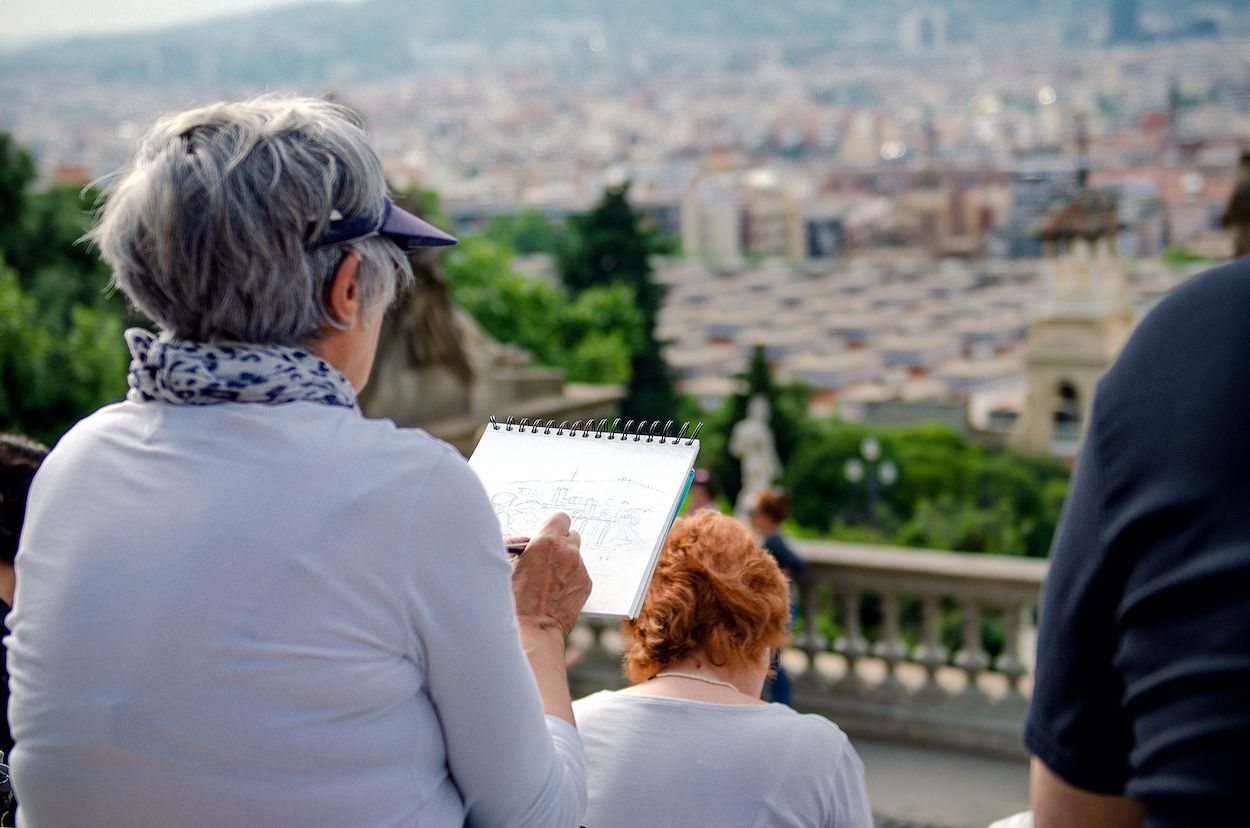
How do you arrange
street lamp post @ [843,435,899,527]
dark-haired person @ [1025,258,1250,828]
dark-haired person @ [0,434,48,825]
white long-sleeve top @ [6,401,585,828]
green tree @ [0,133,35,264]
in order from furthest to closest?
street lamp post @ [843,435,899,527], green tree @ [0,133,35,264], dark-haired person @ [0,434,48,825], white long-sleeve top @ [6,401,585,828], dark-haired person @ [1025,258,1250,828]

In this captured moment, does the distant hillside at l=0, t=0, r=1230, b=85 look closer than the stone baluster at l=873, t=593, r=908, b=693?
No

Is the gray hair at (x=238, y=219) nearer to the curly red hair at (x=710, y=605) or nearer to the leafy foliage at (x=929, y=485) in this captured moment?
the curly red hair at (x=710, y=605)

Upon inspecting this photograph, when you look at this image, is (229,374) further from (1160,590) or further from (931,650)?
(931,650)

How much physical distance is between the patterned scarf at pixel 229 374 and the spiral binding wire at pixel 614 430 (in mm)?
440

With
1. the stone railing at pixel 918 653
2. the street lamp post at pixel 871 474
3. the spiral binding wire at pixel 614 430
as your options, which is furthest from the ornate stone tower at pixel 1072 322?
the spiral binding wire at pixel 614 430

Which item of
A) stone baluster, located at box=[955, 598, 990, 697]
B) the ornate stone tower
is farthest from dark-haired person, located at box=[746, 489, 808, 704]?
the ornate stone tower

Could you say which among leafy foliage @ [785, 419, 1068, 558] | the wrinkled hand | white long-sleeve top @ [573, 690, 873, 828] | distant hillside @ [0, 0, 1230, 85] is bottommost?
leafy foliage @ [785, 419, 1068, 558]

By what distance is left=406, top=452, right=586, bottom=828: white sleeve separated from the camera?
3.82 ft

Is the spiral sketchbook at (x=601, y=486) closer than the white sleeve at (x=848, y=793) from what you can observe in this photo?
Yes

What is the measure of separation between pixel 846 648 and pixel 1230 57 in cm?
8629

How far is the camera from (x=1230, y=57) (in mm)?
80938

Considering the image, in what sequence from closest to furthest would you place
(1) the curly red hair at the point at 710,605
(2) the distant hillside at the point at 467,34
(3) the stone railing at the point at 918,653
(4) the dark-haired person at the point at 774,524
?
1. (1) the curly red hair at the point at 710,605
2. (4) the dark-haired person at the point at 774,524
3. (3) the stone railing at the point at 918,653
4. (2) the distant hillside at the point at 467,34

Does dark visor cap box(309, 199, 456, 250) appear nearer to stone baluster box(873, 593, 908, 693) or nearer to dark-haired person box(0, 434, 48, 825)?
dark-haired person box(0, 434, 48, 825)

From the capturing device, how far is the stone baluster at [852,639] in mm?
5355
